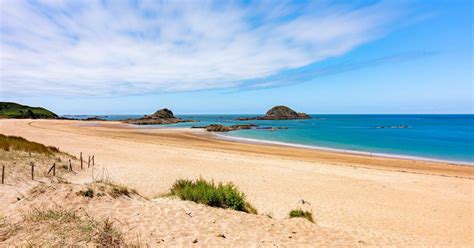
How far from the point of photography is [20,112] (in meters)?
105

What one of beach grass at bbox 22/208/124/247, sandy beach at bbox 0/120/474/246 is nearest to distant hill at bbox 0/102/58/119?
sandy beach at bbox 0/120/474/246

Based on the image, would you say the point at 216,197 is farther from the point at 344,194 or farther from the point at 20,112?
the point at 20,112

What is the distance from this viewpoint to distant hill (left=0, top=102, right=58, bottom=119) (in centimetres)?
9831

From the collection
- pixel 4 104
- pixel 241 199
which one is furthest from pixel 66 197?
pixel 4 104

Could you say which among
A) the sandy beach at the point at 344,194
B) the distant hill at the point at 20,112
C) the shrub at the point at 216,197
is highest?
the distant hill at the point at 20,112

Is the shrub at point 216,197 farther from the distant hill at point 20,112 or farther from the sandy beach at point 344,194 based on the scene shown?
the distant hill at point 20,112

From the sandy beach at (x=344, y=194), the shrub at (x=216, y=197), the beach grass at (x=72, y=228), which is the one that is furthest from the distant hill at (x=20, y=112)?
the beach grass at (x=72, y=228)

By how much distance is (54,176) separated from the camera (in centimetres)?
1351

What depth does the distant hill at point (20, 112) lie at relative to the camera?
98312mm

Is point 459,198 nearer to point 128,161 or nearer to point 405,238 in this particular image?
point 405,238

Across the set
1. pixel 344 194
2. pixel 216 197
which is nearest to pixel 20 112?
pixel 216 197

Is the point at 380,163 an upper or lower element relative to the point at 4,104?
lower

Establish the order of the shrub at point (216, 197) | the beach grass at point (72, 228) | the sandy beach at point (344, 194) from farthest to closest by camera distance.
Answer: the shrub at point (216, 197) → the sandy beach at point (344, 194) → the beach grass at point (72, 228)

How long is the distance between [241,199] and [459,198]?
1135 cm
